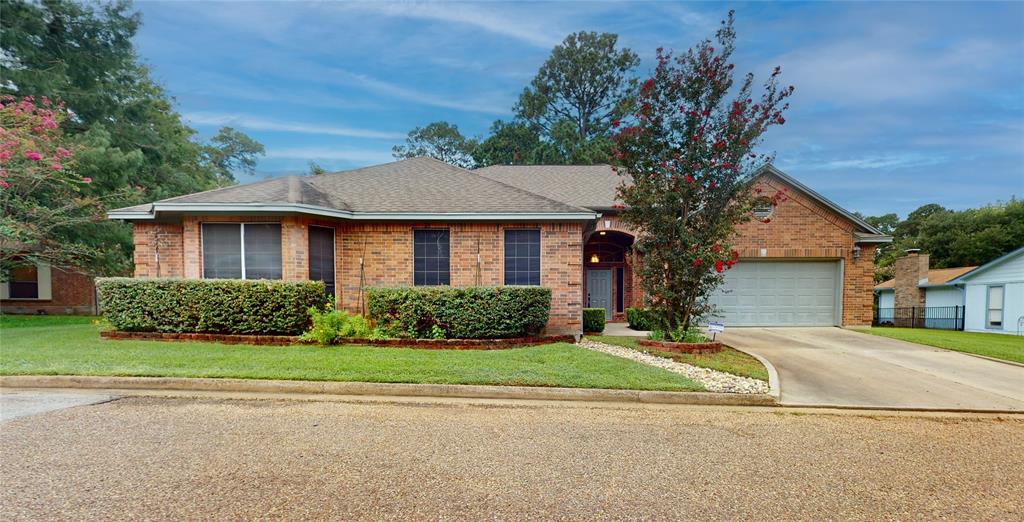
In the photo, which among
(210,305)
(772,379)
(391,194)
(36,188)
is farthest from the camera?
(36,188)

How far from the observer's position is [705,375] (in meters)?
6.24

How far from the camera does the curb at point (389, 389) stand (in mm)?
5215

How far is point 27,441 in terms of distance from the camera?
3.75 metres

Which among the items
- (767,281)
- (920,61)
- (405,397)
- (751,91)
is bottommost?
(405,397)

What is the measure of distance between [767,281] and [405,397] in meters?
12.4

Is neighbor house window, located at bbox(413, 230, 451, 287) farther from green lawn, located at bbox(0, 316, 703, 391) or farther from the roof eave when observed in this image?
green lawn, located at bbox(0, 316, 703, 391)

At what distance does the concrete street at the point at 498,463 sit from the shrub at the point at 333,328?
2.99m

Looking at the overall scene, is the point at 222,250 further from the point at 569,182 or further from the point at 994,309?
the point at 994,309

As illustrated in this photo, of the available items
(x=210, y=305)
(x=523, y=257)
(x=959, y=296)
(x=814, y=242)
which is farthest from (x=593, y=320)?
(x=959, y=296)

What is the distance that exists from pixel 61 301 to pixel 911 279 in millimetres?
40444

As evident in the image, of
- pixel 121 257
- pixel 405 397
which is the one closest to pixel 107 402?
pixel 405 397

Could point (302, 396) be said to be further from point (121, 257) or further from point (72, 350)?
point (121, 257)

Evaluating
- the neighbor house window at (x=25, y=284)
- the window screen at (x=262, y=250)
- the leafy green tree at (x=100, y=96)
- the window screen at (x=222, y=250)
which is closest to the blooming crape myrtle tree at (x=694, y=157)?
the window screen at (x=262, y=250)

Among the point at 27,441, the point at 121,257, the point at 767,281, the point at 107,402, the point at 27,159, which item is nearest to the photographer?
the point at 27,441
